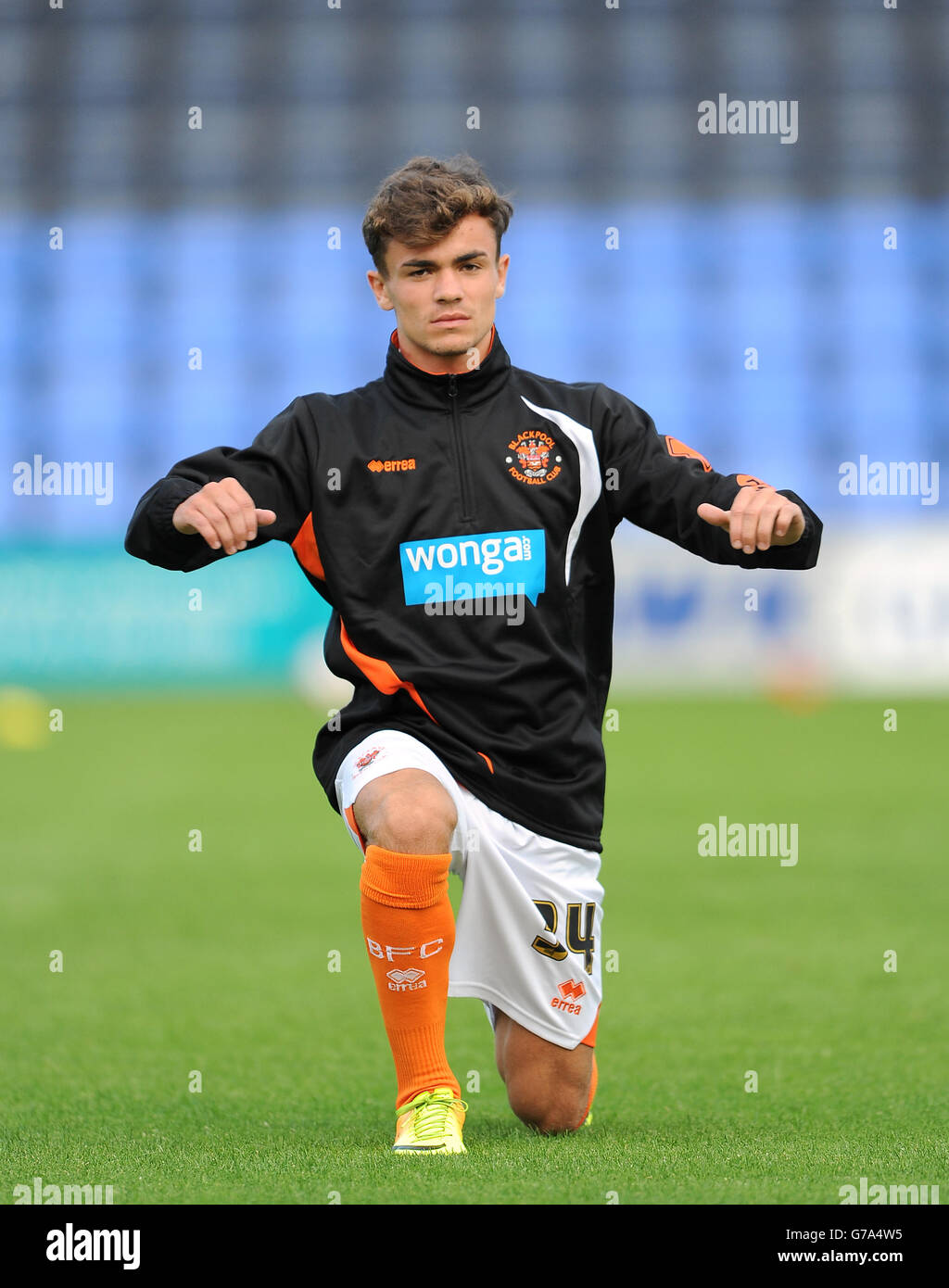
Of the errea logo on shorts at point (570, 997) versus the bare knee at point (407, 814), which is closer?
the bare knee at point (407, 814)

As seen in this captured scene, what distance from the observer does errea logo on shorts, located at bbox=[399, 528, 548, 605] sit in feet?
11.1

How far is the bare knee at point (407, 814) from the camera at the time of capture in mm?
3072

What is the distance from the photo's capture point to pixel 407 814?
3078mm

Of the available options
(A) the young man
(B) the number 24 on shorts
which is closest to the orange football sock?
(A) the young man

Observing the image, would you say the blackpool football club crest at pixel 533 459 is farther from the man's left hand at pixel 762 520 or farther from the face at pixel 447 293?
the man's left hand at pixel 762 520

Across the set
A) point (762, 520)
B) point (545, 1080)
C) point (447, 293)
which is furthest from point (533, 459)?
point (545, 1080)

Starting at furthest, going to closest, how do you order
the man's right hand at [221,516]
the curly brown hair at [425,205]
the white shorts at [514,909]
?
1. the curly brown hair at [425,205]
2. the white shorts at [514,909]
3. the man's right hand at [221,516]

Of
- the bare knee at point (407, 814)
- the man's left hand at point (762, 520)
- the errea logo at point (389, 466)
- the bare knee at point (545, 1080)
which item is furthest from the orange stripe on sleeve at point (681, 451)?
Result: the bare knee at point (545, 1080)

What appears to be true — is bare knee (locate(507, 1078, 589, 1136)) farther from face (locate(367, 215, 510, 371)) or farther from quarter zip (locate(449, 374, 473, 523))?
face (locate(367, 215, 510, 371))

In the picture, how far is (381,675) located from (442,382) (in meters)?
0.64

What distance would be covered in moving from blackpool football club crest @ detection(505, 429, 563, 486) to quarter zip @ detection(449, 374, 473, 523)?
10 centimetres

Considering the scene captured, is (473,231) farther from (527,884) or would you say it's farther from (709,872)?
(709,872)

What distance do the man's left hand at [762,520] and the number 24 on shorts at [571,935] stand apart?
0.87 meters
